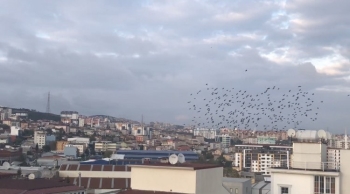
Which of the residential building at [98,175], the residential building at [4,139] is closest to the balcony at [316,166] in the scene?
the residential building at [98,175]

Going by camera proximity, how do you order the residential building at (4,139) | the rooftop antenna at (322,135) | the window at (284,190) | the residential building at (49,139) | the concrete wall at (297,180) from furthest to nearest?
the residential building at (49,139) < the residential building at (4,139) < the rooftop antenna at (322,135) < the window at (284,190) < the concrete wall at (297,180)

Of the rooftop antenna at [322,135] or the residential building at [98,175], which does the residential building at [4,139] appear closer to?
the residential building at [98,175]

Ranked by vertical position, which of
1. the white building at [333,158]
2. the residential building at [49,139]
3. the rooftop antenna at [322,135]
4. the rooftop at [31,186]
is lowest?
the residential building at [49,139]

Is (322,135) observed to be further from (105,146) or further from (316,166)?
(105,146)

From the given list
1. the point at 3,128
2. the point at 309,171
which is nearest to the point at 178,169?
the point at 309,171

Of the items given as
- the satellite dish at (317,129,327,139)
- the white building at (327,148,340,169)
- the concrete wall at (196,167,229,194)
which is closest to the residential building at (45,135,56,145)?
the concrete wall at (196,167,229,194)

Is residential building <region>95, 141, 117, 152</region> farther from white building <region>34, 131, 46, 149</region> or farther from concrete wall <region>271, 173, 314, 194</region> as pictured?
concrete wall <region>271, 173, 314, 194</region>

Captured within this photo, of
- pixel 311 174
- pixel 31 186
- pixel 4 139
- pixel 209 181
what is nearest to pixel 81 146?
pixel 4 139
